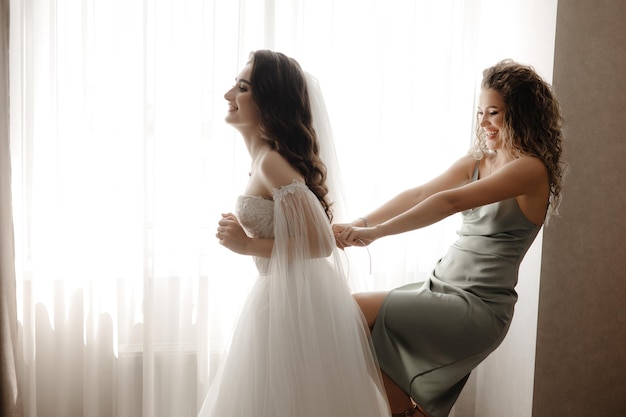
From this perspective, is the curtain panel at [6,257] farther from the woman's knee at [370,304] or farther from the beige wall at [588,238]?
the beige wall at [588,238]

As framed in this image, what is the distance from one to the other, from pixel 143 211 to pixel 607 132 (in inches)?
84.6

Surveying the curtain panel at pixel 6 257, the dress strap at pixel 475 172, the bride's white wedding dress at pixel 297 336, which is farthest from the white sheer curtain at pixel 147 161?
the bride's white wedding dress at pixel 297 336

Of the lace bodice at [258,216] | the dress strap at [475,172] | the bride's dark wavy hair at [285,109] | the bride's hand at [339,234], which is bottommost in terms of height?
the bride's hand at [339,234]

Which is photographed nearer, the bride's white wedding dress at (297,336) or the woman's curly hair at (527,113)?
the bride's white wedding dress at (297,336)

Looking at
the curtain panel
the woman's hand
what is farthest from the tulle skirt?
the curtain panel

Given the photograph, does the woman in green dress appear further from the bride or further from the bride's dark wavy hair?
the bride's dark wavy hair

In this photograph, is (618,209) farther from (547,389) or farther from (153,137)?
(153,137)

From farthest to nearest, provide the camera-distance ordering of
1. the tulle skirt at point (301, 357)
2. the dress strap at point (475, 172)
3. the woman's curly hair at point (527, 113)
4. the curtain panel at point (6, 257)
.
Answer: the curtain panel at point (6, 257)
the dress strap at point (475, 172)
the woman's curly hair at point (527, 113)
the tulle skirt at point (301, 357)

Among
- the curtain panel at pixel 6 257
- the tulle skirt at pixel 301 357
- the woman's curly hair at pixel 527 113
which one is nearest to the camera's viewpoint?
the tulle skirt at pixel 301 357

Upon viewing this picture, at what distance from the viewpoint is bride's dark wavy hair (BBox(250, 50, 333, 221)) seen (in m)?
2.12

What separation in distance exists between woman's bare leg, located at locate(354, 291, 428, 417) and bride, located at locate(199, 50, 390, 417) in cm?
8

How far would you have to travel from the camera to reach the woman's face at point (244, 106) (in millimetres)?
2154

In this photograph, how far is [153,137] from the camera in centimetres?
287

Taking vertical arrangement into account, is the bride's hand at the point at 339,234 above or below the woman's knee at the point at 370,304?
above
